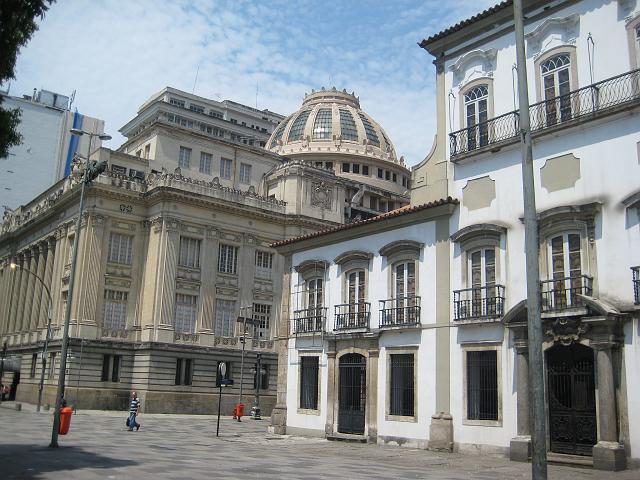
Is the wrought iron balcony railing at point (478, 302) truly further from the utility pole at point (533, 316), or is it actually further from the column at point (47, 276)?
the column at point (47, 276)

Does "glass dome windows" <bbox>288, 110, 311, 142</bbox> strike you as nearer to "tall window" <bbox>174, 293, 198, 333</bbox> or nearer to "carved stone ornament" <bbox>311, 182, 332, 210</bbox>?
"carved stone ornament" <bbox>311, 182, 332, 210</bbox>

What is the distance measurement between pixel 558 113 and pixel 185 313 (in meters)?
37.3

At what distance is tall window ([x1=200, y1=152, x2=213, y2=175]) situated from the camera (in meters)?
60.4

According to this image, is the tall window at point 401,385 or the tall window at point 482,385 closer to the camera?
the tall window at point 482,385

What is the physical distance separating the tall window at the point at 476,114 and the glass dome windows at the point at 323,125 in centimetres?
6110

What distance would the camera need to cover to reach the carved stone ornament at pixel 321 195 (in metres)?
61.9

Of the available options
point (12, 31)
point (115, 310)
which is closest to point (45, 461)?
point (12, 31)

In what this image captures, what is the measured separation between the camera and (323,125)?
87.6 m

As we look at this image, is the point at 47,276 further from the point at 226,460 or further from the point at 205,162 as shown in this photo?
the point at 226,460

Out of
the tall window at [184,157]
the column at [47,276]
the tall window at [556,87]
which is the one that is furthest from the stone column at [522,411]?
the column at [47,276]

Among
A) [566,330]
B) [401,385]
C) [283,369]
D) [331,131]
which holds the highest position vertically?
[331,131]

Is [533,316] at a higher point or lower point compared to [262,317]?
lower

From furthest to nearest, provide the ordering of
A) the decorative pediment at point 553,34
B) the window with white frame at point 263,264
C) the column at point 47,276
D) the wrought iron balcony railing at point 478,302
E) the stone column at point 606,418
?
the column at point 47,276 → the window with white frame at point 263,264 → the wrought iron balcony railing at point 478,302 → the decorative pediment at point 553,34 → the stone column at point 606,418

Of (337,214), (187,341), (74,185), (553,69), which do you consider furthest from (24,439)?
(337,214)
